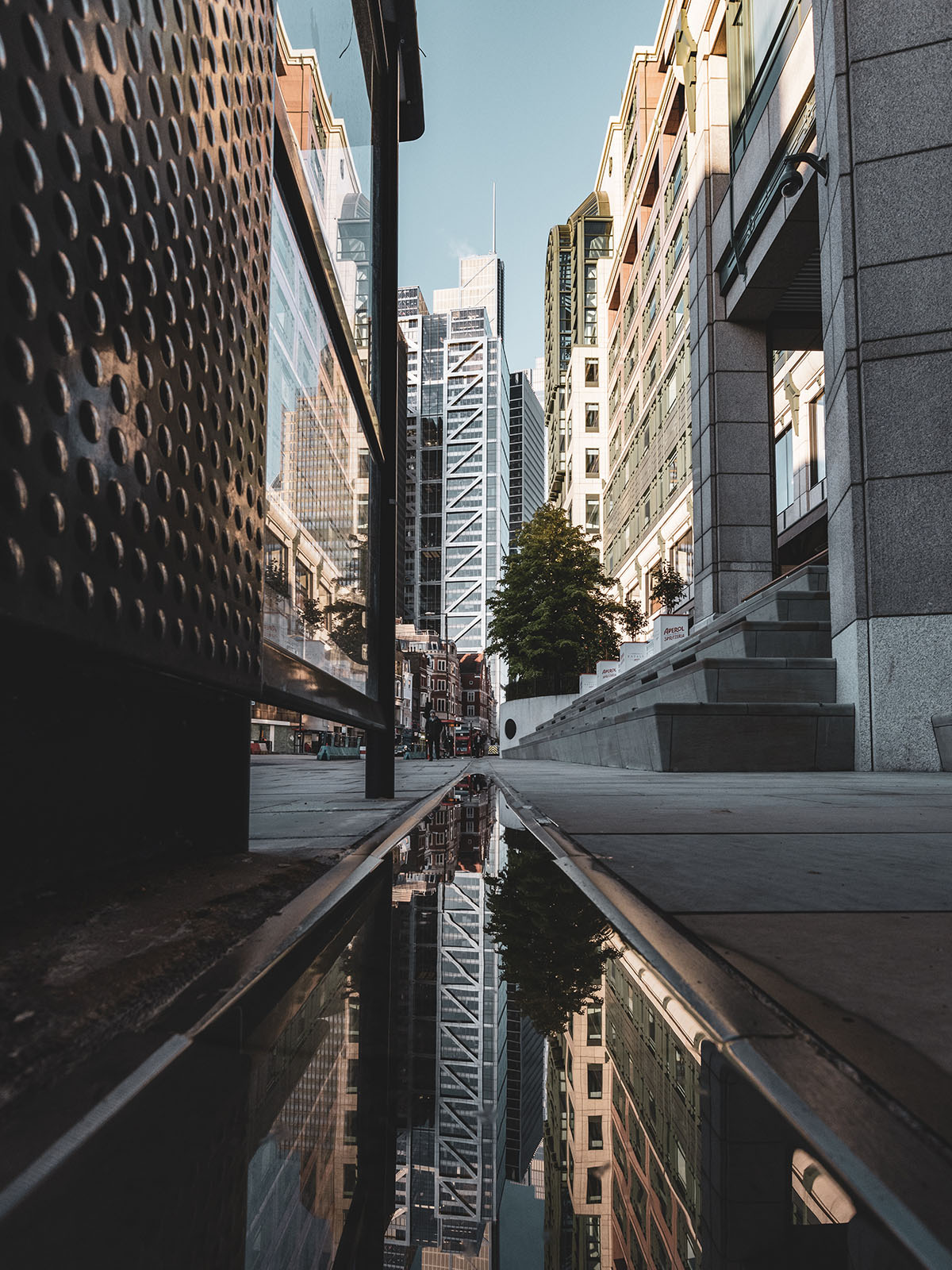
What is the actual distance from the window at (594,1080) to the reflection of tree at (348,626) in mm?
2953

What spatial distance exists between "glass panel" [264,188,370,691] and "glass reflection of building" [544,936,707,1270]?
1.87 meters

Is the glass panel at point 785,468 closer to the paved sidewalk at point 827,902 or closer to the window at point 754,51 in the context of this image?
the window at point 754,51

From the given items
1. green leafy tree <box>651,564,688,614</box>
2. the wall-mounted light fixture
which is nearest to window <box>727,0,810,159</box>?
the wall-mounted light fixture

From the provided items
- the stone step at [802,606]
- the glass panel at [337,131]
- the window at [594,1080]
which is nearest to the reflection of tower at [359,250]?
the glass panel at [337,131]

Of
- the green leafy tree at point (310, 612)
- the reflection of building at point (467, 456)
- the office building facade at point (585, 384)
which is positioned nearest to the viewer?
the green leafy tree at point (310, 612)

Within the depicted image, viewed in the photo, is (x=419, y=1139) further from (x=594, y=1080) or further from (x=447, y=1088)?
(x=594, y=1080)

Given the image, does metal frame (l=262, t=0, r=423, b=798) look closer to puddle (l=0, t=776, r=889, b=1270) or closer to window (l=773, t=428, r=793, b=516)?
puddle (l=0, t=776, r=889, b=1270)

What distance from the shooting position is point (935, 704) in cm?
882

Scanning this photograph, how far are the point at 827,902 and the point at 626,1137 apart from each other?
1.08 meters

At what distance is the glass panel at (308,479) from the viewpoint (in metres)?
2.91

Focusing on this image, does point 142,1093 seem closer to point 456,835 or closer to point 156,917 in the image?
point 156,917

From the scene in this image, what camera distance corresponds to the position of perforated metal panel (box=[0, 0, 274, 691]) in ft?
3.84

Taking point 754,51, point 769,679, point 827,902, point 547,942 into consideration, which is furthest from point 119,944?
point 754,51

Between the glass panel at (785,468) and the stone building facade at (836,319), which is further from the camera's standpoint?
the glass panel at (785,468)
